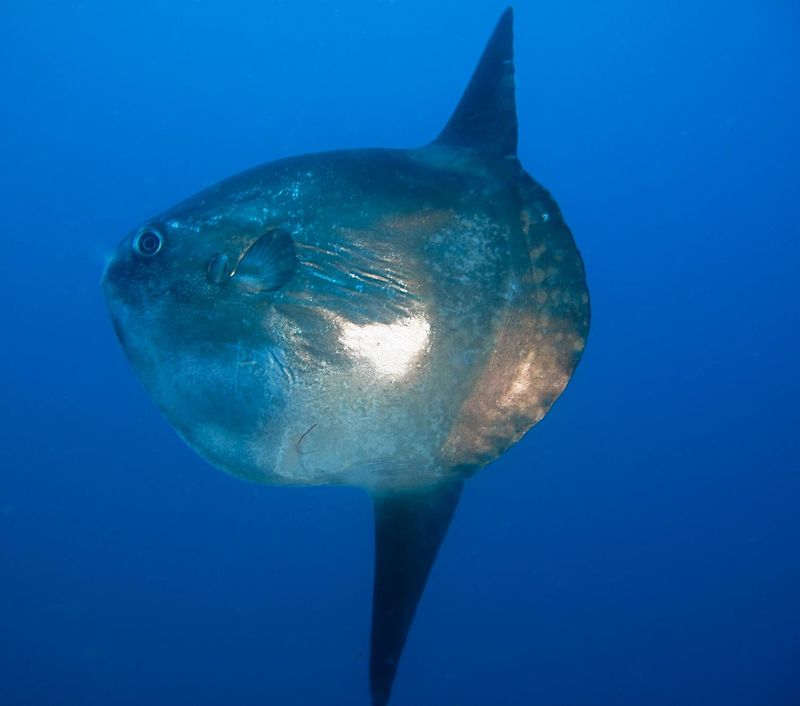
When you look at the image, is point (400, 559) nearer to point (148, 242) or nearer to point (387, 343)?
point (387, 343)

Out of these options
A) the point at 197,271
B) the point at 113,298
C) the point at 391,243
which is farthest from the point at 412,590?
the point at 113,298

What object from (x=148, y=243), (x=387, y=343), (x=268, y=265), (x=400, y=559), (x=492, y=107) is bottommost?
(x=400, y=559)

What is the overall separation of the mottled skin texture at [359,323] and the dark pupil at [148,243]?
54 mm

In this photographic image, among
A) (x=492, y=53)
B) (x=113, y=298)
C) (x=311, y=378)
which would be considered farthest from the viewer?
(x=492, y=53)

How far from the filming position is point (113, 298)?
2.49m

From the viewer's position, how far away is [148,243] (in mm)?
2479

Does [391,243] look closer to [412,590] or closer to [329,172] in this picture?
[329,172]

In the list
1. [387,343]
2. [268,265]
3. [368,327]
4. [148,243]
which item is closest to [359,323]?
[368,327]

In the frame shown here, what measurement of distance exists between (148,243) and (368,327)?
109cm

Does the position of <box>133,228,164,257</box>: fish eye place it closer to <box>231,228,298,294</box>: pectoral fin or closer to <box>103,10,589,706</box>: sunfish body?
<box>103,10,589,706</box>: sunfish body

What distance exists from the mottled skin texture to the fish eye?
40mm

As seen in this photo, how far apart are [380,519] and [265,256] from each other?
4.42 ft

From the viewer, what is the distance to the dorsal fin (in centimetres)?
286

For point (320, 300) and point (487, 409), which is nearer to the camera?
point (320, 300)
